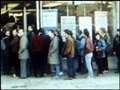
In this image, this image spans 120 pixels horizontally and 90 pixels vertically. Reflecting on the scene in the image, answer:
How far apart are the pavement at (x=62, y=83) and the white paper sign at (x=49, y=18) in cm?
267

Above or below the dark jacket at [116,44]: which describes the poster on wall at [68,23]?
above

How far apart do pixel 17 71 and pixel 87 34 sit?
307cm

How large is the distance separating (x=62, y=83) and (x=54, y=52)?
1438 mm

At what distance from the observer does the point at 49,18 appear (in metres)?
23.5

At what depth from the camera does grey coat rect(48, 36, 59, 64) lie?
20898 mm

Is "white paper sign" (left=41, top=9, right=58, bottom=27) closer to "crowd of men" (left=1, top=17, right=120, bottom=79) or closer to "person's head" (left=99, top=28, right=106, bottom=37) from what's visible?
"crowd of men" (left=1, top=17, right=120, bottom=79)

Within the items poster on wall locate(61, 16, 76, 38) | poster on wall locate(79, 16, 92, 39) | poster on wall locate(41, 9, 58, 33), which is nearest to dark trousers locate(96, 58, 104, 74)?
poster on wall locate(79, 16, 92, 39)

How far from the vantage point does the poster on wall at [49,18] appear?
2334cm

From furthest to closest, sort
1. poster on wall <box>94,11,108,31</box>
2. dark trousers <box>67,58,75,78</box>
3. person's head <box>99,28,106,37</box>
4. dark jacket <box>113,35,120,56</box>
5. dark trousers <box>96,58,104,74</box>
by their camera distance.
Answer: poster on wall <box>94,11,108,31</box>
person's head <box>99,28,106,37</box>
dark jacket <box>113,35,120,56</box>
dark trousers <box>96,58,104,74</box>
dark trousers <box>67,58,75,78</box>

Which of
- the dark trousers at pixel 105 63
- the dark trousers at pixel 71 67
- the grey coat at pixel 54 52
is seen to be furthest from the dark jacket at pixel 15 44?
the dark trousers at pixel 105 63

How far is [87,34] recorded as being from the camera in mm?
21453

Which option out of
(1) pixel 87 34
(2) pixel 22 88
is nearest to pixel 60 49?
(1) pixel 87 34

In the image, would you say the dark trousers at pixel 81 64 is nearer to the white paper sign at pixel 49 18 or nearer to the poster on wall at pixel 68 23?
the poster on wall at pixel 68 23

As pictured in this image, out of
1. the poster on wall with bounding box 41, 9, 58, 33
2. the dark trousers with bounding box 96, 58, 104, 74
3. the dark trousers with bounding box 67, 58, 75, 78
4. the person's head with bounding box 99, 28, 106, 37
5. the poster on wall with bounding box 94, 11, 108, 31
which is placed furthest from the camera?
the poster on wall with bounding box 94, 11, 108, 31
